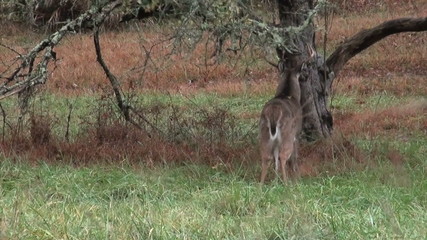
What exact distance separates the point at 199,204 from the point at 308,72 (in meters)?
5.07

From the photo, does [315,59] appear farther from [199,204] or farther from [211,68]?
[211,68]

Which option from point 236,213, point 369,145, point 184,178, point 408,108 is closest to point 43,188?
point 184,178

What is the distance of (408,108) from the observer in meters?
17.4

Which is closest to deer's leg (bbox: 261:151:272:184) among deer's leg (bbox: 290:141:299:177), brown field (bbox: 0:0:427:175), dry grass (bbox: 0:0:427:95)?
deer's leg (bbox: 290:141:299:177)

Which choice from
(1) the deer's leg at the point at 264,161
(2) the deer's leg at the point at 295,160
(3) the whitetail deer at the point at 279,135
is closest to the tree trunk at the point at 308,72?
(3) the whitetail deer at the point at 279,135

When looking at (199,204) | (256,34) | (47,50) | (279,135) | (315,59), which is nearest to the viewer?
(199,204)

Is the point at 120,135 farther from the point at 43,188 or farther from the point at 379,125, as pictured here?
the point at 379,125

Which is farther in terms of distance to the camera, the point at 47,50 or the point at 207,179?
the point at 47,50

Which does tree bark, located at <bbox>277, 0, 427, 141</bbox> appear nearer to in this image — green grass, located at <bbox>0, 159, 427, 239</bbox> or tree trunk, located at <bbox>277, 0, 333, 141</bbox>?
tree trunk, located at <bbox>277, 0, 333, 141</bbox>

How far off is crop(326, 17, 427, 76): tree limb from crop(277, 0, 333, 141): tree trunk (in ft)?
1.31

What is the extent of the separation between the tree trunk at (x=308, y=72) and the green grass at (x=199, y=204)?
2568 millimetres

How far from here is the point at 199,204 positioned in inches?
298

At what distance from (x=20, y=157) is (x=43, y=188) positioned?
1948 mm

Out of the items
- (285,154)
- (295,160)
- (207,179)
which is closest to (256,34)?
(285,154)
